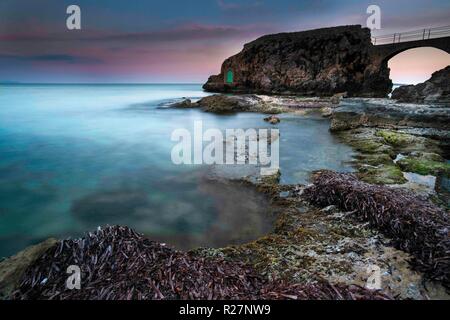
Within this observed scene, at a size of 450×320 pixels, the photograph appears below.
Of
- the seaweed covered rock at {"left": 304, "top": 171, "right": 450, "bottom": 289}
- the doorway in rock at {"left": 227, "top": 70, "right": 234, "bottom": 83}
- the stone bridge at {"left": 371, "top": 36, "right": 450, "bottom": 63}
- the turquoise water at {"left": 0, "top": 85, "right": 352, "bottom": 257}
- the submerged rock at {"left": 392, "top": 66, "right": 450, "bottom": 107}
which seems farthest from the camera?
the doorway in rock at {"left": 227, "top": 70, "right": 234, "bottom": 83}

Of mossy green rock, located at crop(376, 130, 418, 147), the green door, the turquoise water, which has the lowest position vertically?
the turquoise water

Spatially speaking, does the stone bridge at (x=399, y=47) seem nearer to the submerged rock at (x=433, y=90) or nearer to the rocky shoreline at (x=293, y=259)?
the submerged rock at (x=433, y=90)

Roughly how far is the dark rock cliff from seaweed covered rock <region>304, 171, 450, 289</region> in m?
46.5

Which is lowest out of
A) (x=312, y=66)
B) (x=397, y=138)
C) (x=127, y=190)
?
(x=127, y=190)

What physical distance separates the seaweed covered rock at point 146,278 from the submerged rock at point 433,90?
27533 mm

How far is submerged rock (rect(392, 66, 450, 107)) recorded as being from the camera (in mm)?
24594

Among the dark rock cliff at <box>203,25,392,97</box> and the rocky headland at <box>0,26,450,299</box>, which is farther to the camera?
the dark rock cliff at <box>203,25,392,97</box>

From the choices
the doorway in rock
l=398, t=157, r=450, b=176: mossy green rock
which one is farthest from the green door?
l=398, t=157, r=450, b=176: mossy green rock

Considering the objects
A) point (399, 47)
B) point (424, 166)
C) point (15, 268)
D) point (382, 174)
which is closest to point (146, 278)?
point (15, 268)

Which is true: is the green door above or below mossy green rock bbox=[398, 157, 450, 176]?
above

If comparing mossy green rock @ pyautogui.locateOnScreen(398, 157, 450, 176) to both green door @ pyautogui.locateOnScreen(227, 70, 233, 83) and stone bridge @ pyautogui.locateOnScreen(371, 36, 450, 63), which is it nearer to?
stone bridge @ pyautogui.locateOnScreen(371, 36, 450, 63)

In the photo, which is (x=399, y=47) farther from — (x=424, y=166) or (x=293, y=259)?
(x=293, y=259)

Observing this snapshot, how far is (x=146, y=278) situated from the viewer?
313cm

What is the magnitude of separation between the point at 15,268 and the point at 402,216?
18.1 ft
